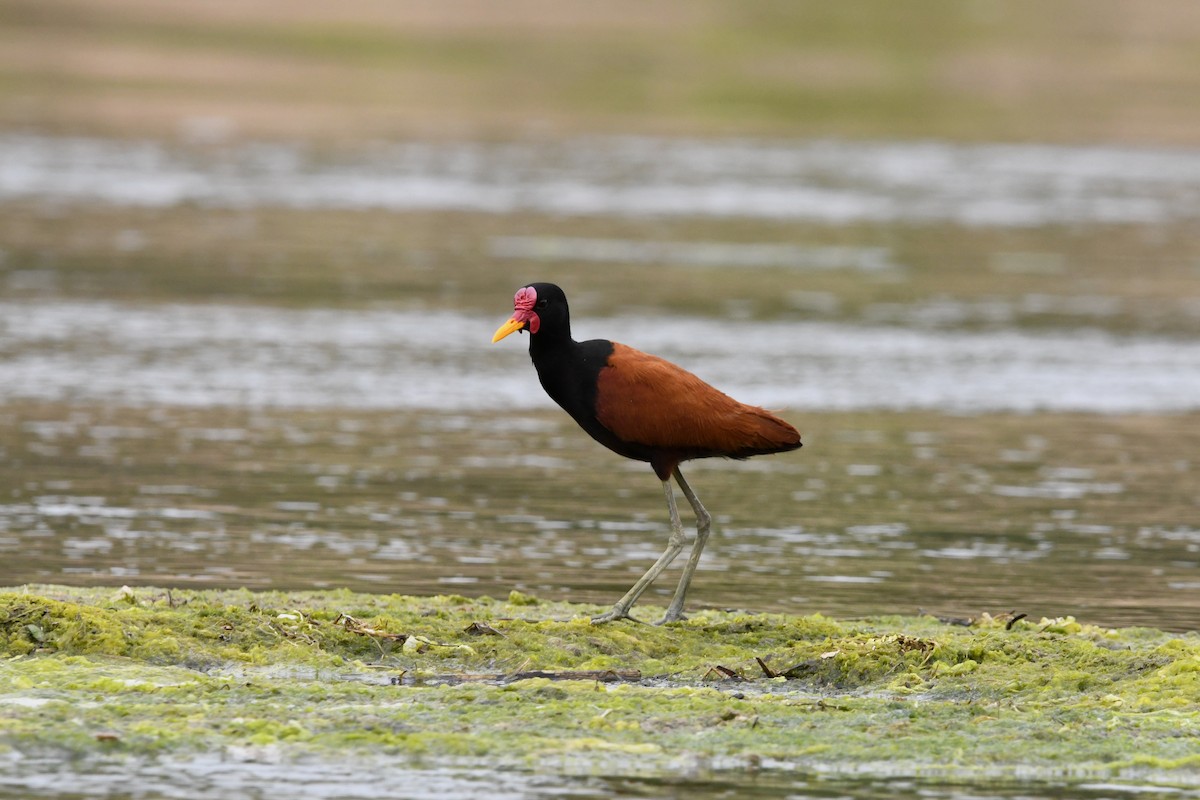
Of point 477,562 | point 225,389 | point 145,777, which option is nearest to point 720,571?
point 477,562

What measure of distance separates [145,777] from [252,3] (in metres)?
61.9

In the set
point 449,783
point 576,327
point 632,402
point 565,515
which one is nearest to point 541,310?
point 632,402

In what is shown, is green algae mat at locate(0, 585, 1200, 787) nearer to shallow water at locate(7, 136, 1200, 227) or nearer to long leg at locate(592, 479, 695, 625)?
long leg at locate(592, 479, 695, 625)

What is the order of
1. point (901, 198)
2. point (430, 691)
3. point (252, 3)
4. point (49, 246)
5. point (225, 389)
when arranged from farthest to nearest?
point (252, 3) < point (901, 198) < point (49, 246) < point (225, 389) < point (430, 691)

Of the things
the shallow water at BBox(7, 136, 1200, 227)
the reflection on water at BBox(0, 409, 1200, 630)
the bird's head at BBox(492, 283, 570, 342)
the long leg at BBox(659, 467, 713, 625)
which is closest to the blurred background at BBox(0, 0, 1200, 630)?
the reflection on water at BBox(0, 409, 1200, 630)

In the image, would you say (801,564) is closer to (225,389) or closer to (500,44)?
(225,389)

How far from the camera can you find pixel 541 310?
10.1m

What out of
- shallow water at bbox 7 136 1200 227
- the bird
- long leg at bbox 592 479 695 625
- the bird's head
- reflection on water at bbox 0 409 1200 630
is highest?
shallow water at bbox 7 136 1200 227

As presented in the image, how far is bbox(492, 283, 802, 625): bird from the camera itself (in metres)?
10.1

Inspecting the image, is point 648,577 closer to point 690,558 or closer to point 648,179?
point 690,558

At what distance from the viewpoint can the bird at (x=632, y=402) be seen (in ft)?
33.0

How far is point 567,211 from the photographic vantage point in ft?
104

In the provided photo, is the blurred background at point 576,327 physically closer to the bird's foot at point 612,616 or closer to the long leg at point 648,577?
the long leg at point 648,577

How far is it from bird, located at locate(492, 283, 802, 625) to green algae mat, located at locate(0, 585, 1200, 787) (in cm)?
75
